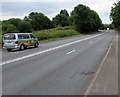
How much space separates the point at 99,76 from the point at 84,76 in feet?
2.29

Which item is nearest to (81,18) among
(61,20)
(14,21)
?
(14,21)

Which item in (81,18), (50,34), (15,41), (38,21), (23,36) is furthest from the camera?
(38,21)

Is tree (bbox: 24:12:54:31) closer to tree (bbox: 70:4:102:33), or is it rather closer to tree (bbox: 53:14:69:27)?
tree (bbox: 53:14:69:27)

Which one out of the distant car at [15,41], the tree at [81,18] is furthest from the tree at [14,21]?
the distant car at [15,41]

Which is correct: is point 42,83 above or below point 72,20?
below

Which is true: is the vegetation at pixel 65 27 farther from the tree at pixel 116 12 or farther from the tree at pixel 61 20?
the tree at pixel 116 12

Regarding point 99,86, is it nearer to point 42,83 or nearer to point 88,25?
point 42,83

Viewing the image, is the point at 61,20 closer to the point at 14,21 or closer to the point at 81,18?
the point at 14,21

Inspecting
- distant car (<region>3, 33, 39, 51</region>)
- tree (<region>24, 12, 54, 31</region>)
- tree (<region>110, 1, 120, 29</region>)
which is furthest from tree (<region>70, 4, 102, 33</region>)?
distant car (<region>3, 33, 39, 51</region>)

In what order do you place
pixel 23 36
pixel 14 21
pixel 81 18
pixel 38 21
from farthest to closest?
pixel 38 21, pixel 14 21, pixel 81 18, pixel 23 36

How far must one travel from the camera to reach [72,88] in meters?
6.26

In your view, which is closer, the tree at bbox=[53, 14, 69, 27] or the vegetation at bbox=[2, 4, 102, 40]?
the vegetation at bbox=[2, 4, 102, 40]

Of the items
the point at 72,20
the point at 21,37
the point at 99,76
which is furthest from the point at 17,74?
the point at 72,20

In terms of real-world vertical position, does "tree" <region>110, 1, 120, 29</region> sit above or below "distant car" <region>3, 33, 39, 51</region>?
above
